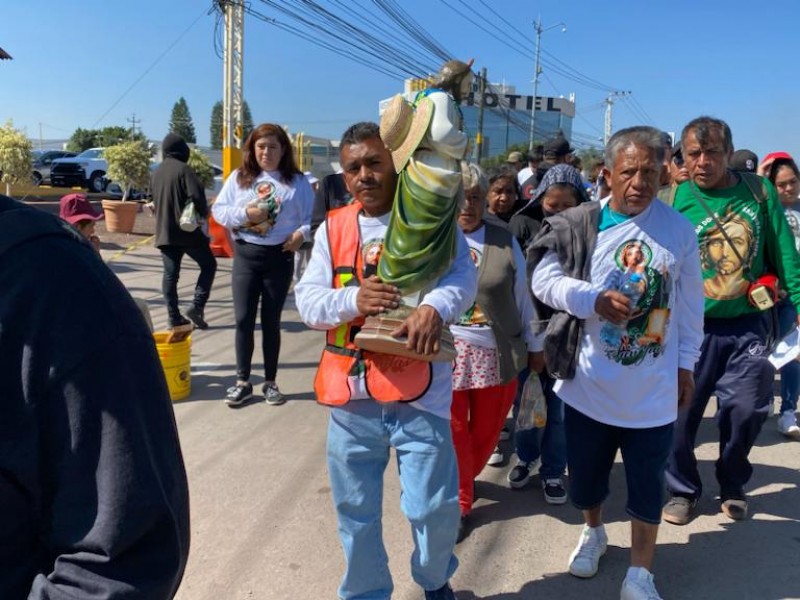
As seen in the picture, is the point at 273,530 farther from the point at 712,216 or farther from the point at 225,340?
the point at 225,340

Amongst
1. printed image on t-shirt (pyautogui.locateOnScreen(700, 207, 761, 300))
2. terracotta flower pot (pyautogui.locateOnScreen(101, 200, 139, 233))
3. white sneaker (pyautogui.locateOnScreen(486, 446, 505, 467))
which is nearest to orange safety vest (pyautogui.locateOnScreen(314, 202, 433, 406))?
printed image on t-shirt (pyautogui.locateOnScreen(700, 207, 761, 300))

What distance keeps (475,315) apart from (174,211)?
13.8 feet

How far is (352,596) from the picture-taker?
244 cm

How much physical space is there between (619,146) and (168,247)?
5.10m

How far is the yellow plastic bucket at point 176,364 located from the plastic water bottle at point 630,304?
3.29m

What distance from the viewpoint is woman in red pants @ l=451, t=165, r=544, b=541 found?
128 inches

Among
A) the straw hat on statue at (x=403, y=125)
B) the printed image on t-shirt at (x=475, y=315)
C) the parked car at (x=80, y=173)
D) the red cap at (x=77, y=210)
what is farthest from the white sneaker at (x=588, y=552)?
the parked car at (x=80, y=173)

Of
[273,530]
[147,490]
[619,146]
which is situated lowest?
[273,530]

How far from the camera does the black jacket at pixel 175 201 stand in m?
6.57

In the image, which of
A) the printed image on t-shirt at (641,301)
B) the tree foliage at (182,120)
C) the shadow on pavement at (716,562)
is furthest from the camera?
the tree foliage at (182,120)

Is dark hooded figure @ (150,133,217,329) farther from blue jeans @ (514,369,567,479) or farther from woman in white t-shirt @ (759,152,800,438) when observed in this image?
woman in white t-shirt @ (759,152,800,438)

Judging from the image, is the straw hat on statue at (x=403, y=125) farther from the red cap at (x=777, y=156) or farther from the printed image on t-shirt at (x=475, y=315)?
the red cap at (x=777, y=156)

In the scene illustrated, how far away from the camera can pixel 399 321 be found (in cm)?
218

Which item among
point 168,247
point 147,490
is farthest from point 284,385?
point 147,490
